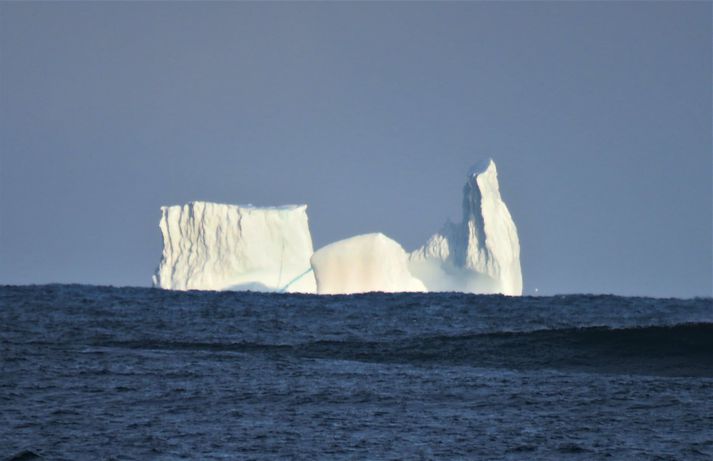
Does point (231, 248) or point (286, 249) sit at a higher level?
point (286, 249)

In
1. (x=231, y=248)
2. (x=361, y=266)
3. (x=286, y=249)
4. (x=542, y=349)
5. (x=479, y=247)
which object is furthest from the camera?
(x=286, y=249)

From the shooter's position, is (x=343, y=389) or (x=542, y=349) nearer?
(x=343, y=389)

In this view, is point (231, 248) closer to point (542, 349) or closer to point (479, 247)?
point (479, 247)

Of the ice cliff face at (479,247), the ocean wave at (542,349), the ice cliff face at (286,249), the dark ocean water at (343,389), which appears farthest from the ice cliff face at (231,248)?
the ocean wave at (542,349)

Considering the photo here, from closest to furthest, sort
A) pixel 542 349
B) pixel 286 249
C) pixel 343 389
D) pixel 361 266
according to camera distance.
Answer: pixel 343 389, pixel 542 349, pixel 361 266, pixel 286 249

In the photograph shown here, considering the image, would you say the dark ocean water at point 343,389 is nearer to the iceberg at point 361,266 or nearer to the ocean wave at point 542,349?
the ocean wave at point 542,349

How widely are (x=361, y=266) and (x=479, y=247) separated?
636cm

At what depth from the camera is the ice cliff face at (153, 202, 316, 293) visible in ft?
176

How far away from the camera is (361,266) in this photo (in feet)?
160

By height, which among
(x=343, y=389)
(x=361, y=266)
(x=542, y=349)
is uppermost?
(x=361, y=266)

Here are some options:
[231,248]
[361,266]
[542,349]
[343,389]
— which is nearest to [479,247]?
[361,266]

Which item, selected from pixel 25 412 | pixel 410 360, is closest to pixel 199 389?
pixel 25 412

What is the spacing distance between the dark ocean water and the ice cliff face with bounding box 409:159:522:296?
16.2 m

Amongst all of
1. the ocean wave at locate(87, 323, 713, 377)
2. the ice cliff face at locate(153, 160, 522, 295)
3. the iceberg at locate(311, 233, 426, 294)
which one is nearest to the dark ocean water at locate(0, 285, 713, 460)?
the ocean wave at locate(87, 323, 713, 377)
